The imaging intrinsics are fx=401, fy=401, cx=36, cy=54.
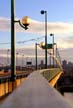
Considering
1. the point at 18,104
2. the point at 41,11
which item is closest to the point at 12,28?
the point at 18,104

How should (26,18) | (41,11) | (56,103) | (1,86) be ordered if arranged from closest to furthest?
(56,103) < (1,86) < (26,18) < (41,11)

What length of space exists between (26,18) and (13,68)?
7.43ft

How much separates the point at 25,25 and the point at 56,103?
1242 cm

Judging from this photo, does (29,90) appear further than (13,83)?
No

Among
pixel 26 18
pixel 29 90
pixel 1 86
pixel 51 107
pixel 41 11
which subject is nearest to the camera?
pixel 51 107

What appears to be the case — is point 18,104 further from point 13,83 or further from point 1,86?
point 13,83

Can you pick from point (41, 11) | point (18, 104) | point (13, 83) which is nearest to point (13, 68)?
point (13, 83)

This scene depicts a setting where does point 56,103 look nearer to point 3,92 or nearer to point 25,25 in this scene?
point 3,92

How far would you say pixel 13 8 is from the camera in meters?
17.3

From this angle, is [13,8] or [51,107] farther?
A: [13,8]

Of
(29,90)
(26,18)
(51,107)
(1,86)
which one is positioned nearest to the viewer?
(51,107)

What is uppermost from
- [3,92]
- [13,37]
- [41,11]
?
[41,11]

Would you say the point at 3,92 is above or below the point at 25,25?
below

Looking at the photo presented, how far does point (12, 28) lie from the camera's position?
673 inches
